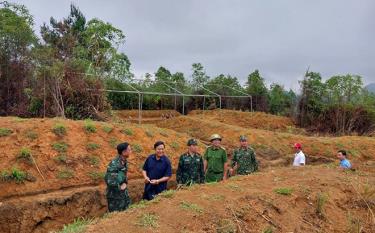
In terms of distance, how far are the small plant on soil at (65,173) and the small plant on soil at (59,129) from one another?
1376 mm

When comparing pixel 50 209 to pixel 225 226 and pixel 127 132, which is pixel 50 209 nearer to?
pixel 127 132

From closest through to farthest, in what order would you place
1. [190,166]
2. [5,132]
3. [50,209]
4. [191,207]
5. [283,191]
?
[191,207], [283,191], [190,166], [50,209], [5,132]

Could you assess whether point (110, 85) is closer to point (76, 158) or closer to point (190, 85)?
point (190, 85)

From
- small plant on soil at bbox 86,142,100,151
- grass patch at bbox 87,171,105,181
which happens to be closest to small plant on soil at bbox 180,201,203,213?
grass patch at bbox 87,171,105,181

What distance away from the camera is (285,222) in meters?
6.19

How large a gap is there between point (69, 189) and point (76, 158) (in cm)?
126

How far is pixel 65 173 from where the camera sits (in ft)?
37.7

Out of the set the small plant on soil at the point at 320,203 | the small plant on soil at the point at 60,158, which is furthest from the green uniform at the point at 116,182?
→ the small plant on soil at the point at 60,158

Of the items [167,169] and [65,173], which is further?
[65,173]

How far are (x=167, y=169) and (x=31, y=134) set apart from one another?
5.60m

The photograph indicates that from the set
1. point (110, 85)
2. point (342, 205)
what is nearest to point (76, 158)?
point (342, 205)

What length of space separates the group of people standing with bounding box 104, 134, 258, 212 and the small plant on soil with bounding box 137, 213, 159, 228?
207 cm

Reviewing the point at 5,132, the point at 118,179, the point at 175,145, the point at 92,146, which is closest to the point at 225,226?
the point at 118,179

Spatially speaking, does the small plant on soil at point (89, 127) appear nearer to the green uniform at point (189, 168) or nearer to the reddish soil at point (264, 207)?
the green uniform at point (189, 168)
